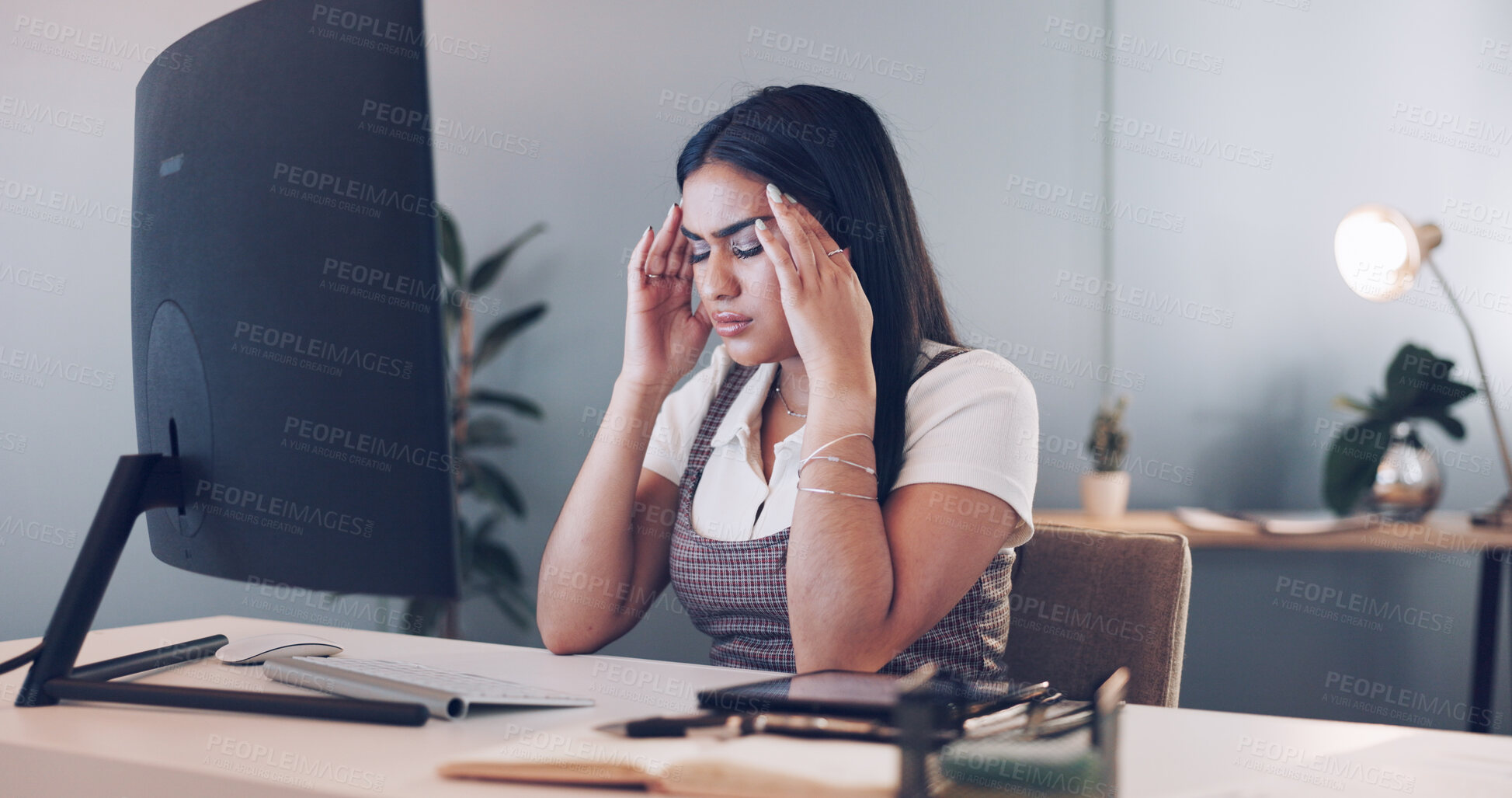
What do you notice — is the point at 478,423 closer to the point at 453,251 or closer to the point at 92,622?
the point at 453,251

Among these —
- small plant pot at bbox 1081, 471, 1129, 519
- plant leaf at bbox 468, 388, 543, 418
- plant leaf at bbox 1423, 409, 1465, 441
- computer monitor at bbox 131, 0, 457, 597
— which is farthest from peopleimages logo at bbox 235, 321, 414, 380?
plant leaf at bbox 1423, 409, 1465, 441

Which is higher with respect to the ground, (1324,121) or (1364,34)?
(1364,34)

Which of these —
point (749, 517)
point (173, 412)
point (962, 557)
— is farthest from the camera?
point (749, 517)

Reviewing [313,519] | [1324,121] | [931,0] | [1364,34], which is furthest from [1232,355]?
[313,519]

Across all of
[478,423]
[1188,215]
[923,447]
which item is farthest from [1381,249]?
[478,423]

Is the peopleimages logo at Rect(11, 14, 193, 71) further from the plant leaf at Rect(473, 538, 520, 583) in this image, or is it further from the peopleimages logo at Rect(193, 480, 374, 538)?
the peopleimages logo at Rect(193, 480, 374, 538)

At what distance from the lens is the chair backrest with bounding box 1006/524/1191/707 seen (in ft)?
3.92

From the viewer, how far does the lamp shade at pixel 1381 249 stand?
2.22 metres

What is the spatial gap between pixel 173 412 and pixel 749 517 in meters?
0.72

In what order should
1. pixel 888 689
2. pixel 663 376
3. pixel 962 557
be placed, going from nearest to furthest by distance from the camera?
1. pixel 888 689
2. pixel 962 557
3. pixel 663 376

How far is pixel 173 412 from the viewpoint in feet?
2.78

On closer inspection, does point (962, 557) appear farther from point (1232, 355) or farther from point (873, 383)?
point (1232, 355)

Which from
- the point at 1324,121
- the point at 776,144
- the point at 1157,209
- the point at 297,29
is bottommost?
the point at 297,29

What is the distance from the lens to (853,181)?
54.0 inches
